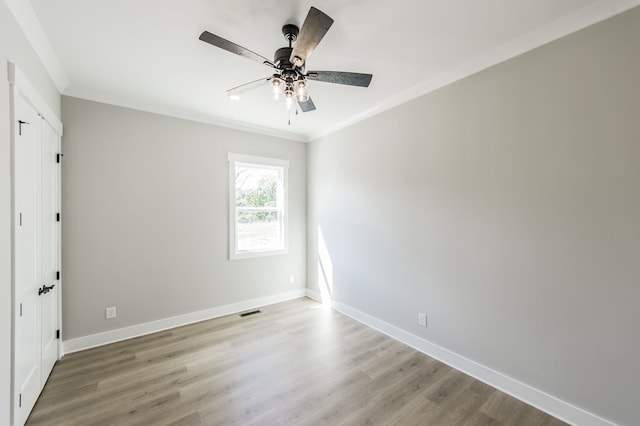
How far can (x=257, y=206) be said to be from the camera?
14.0ft

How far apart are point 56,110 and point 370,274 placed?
383 cm

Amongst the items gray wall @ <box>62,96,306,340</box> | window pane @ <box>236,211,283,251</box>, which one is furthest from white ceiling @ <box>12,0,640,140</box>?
window pane @ <box>236,211,283,251</box>

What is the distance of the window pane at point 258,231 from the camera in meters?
4.09

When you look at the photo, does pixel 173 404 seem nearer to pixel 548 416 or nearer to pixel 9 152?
pixel 9 152

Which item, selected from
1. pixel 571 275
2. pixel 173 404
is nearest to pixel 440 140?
pixel 571 275

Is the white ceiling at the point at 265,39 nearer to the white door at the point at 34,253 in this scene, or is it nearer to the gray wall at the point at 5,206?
the gray wall at the point at 5,206

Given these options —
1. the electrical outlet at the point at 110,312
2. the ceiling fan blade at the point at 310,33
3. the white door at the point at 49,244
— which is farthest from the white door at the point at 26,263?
the ceiling fan blade at the point at 310,33

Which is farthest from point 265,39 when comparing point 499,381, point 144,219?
point 499,381

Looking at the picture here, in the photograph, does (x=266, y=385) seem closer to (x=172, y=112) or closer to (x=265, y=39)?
(x=265, y=39)

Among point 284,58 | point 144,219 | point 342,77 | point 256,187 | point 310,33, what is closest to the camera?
point 310,33

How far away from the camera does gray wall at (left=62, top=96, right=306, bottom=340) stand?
2867mm

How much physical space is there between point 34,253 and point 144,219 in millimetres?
1210

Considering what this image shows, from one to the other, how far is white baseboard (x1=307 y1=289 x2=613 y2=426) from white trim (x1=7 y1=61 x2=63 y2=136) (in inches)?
150

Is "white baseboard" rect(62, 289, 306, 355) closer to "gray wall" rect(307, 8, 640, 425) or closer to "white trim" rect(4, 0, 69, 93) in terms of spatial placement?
"gray wall" rect(307, 8, 640, 425)
